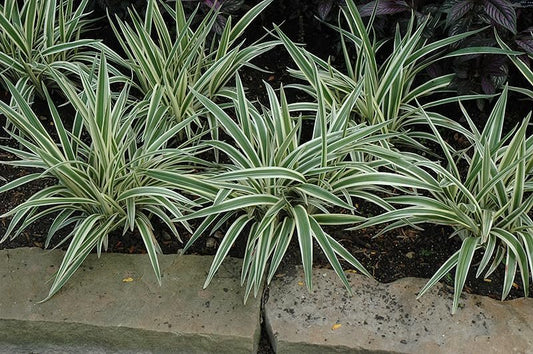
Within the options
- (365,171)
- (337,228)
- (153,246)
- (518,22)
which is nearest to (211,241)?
(153,246)

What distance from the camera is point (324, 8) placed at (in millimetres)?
2828

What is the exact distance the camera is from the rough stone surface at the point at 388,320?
2.12m

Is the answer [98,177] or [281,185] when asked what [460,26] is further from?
[98,177]

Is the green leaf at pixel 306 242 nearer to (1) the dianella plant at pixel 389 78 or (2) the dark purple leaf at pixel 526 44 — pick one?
(1) the dianella plant at pixel 389 78

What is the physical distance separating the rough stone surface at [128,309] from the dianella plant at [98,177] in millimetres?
77

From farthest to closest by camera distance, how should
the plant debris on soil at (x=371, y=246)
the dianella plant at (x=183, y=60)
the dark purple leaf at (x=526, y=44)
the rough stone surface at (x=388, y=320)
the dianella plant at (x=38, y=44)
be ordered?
the dianella plant at (x=38, y=44) → the dianella plant at (x=183, y=60) → the dark purple leaf at (x=526, y=44) → the plant debris on soil at (x=371, y=246) → the rough stone surface at (x=388, y=320)

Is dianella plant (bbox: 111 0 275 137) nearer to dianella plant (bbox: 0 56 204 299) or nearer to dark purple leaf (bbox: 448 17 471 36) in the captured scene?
dianella plant (bbox: 0 56 204 299)

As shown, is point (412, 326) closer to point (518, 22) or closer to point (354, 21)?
point (354, 21)

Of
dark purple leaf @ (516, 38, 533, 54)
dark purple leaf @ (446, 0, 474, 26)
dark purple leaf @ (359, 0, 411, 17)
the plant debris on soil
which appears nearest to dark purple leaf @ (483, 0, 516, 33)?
dark purple leaf @ (446, 0, 474, 26)

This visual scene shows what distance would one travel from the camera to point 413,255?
244cm

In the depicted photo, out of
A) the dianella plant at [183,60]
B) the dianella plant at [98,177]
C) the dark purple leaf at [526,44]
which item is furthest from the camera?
the dianella plant at [183,60]

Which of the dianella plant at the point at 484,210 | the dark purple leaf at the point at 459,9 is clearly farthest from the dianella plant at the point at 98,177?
the dark purple leaf at the point at 459,9

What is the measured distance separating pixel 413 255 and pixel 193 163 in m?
0.89

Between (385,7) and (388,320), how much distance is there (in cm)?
118
